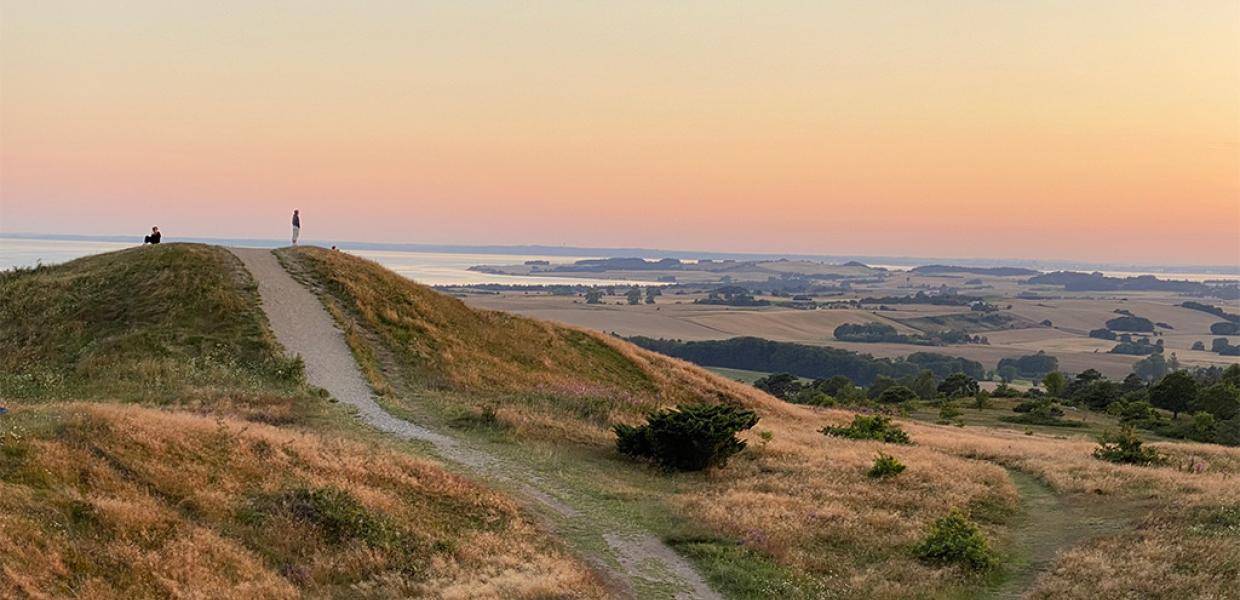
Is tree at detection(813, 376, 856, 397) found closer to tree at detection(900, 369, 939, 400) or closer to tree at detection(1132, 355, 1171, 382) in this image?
tree at detection(900, 369, 939, 400)

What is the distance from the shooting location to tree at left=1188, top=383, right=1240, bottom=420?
51822 millimetres

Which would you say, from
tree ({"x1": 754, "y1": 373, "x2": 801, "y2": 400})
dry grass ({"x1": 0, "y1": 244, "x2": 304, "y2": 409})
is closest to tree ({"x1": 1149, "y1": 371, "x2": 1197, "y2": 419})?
tree ({"x1": 754, "y1": 373, "x2": 801, "y2": 400})

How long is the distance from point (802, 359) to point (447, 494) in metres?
114

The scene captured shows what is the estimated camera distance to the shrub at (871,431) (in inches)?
1305

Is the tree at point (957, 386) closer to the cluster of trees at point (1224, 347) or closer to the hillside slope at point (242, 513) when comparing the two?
the hillside slope at point (242, 513)

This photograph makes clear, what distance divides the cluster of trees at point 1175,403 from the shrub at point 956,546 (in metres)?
36.6

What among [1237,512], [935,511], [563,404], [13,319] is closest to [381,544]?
[935,511]

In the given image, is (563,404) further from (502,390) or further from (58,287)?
(58,287)

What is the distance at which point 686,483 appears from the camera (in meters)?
21.7

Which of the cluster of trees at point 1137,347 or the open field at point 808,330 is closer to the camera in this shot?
the open field at point 808,330

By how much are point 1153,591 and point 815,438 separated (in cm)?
1728

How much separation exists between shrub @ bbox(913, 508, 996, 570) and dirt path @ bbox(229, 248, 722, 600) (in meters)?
4.87

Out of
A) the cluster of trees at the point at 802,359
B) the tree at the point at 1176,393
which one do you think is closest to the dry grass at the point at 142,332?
the tree at the point at 1176,393

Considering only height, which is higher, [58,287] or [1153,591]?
[58,287]
